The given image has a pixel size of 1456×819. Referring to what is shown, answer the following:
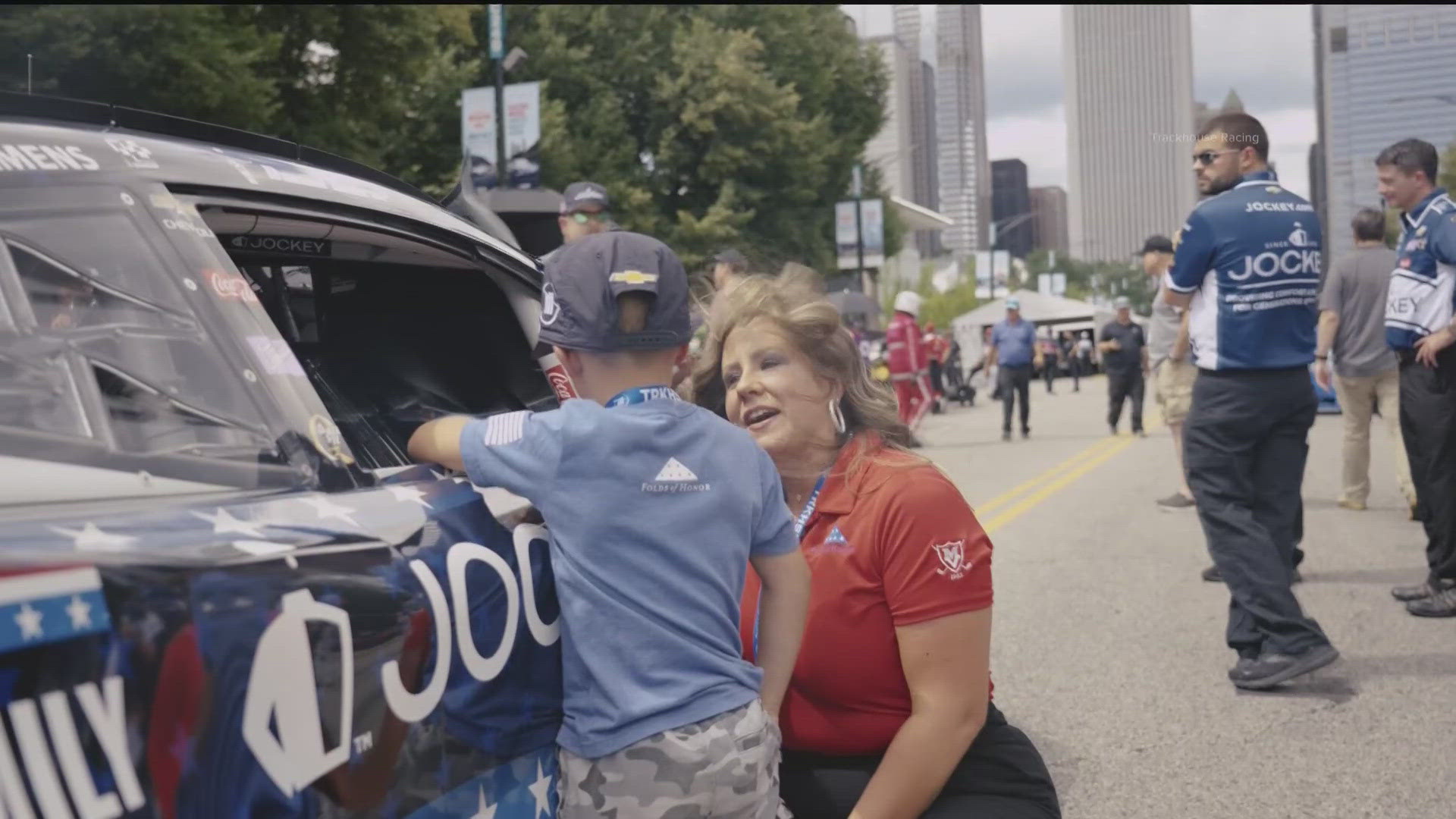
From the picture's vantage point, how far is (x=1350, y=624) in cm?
633

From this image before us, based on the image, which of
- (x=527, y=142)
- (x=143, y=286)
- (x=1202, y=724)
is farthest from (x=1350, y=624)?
(x=527, y=142)

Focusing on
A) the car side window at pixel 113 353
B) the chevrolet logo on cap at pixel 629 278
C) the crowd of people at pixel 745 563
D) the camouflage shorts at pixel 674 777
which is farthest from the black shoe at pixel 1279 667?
the car side window at pixel 113 353

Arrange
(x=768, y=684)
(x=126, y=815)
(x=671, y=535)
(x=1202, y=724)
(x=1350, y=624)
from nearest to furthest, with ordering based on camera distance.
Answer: (x=126, y=815) → (x=671, y=535) → (x=768, y=684) → (x=1202, y=724) → (x=1350, y=624)

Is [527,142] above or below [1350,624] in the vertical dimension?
above

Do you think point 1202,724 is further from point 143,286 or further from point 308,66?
point 308,66

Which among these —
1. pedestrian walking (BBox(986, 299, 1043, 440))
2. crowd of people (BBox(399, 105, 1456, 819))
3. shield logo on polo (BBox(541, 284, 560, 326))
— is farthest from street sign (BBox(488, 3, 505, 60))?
shield logo on polo (BBox(541, 284, 560, 326))

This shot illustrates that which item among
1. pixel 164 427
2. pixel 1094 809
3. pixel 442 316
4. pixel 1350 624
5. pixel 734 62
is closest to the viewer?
pixel 164 427

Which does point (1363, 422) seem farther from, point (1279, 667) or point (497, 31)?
point (497, 31)

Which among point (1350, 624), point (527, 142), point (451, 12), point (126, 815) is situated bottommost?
point (1350, 624)

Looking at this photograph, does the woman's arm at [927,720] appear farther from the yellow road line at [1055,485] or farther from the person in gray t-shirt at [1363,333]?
the person in gray t-shirt at [1363,333]

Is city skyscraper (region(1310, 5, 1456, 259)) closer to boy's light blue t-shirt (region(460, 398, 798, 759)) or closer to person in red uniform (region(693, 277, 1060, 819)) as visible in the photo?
person in red uniform (region(693, 277, 1060, 819))

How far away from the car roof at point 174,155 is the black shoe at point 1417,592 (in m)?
5.43

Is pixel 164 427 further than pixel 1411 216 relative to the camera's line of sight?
No

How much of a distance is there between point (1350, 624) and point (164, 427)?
5.84m
